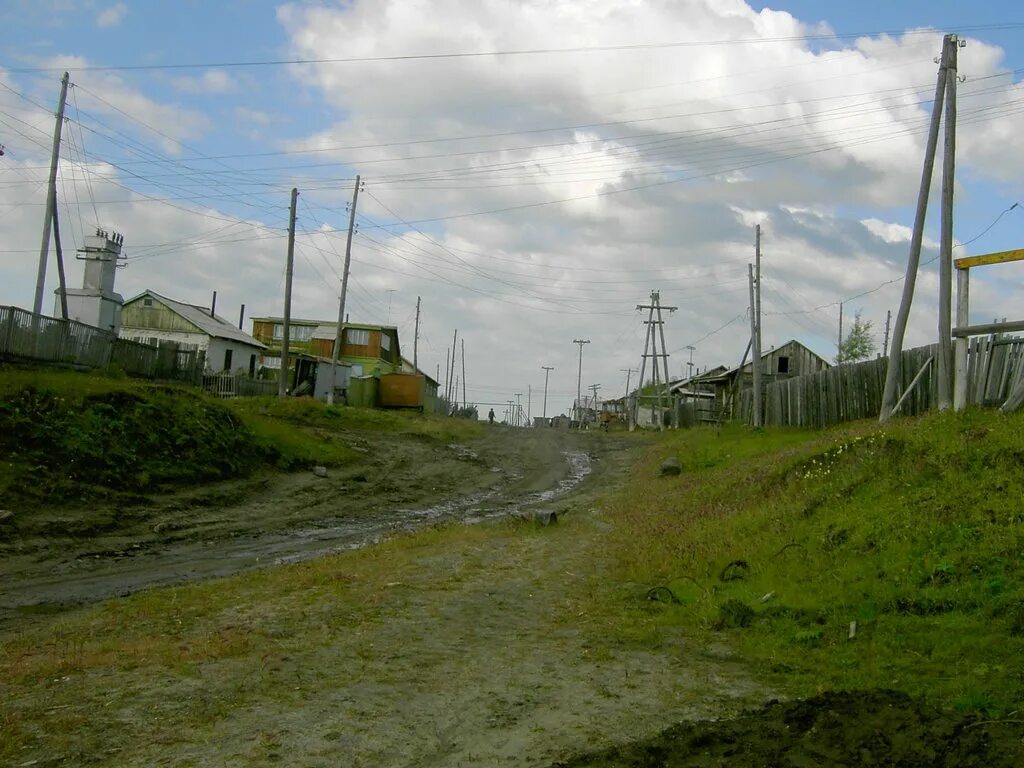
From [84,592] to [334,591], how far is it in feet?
11.0

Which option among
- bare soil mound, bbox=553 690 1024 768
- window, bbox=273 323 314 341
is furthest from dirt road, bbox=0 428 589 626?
window, bbox=273 323 314 341

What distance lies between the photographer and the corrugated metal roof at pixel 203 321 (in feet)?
171

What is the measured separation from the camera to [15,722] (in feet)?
Answer: 18.7

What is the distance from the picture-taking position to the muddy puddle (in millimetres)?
→ 10961

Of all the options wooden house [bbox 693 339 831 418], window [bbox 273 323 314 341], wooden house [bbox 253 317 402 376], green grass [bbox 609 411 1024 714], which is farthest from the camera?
window [bbox 273 323 314 341]

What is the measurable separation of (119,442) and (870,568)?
15.3 metres

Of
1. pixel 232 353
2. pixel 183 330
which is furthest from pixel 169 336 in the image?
pixel 232 353

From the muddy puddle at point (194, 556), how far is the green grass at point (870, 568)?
5128 millimetres

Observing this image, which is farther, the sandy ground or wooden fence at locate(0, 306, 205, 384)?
wooden fence at locate(0, 306, 205, 384)

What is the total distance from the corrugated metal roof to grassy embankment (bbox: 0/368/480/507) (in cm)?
2791

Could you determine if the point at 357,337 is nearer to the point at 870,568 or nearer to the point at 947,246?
the point at 947,246

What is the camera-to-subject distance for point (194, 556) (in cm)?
1380

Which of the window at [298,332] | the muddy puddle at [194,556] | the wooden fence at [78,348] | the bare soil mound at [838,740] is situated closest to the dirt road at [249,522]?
the muddy puddle at [194,556]

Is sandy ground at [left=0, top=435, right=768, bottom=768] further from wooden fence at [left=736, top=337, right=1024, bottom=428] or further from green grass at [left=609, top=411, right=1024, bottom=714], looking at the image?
wooden fence at [left=736, top=337, right=1024, bottom=428]
